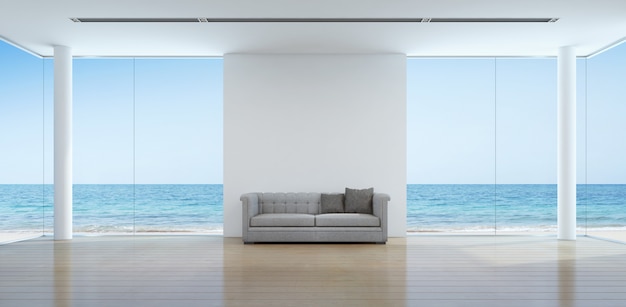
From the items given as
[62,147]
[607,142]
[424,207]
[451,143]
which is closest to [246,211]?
[62,147]

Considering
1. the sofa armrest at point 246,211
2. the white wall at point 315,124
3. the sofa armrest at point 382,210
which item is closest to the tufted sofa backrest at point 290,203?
the white wall at point 315,124

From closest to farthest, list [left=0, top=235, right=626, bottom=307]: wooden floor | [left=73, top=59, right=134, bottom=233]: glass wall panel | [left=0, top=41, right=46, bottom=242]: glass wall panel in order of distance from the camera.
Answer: [left=0, top=235, right=626, bottom=307]: wooden floor, [left=0, top=41, right=46, bottom=242]: glass wall panel, [left=73, top=59, right=134, bottom=233]: glass wall panel

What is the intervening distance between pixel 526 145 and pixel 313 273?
16.9 meters

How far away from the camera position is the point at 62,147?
9.26 metres

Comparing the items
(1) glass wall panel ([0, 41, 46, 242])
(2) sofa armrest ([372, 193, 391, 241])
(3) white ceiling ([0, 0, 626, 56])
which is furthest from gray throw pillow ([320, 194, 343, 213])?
(1) glass wall panel ([0, 41, 46, 242])

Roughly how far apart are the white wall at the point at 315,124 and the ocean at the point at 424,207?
992cm

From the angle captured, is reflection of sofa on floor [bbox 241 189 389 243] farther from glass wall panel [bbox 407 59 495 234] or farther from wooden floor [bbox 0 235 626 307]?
glass wall panel [bbox 407 59 495 234]

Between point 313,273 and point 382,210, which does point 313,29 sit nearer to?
point 382,210

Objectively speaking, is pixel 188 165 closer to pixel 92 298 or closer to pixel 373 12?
pixel 373 12

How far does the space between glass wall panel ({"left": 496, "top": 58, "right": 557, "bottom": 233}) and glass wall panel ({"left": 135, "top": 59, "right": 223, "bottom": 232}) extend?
32.2 ft

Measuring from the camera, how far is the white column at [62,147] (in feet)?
30.2

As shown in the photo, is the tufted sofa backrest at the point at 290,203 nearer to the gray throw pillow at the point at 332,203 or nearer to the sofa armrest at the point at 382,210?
the gray throw pillow at the point at 332,203

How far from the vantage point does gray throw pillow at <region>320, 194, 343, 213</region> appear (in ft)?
29.8

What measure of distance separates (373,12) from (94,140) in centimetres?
1580
